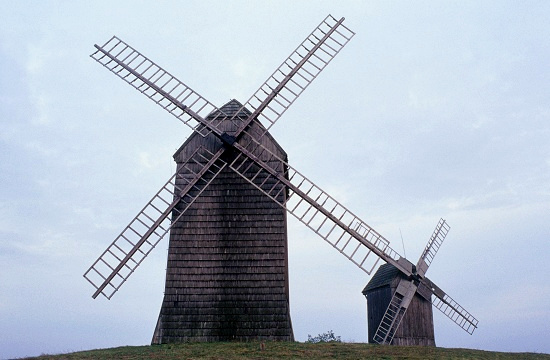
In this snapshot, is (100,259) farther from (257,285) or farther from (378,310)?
(378,310)

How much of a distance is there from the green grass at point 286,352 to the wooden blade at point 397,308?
1.84m

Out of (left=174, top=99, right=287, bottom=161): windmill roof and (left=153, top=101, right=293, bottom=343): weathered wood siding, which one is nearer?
(left=153, top=101, right=293, bottom=343): weathered wood siding

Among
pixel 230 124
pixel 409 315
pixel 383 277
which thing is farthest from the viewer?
pixel 383 277

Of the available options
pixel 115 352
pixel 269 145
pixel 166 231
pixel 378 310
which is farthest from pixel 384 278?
pixel 115 352

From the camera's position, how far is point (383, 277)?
22297 mm

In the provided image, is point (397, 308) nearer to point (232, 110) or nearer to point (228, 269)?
point (228, 269)

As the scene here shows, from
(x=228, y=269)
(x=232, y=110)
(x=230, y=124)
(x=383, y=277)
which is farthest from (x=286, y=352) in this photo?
(x=232, y=110)

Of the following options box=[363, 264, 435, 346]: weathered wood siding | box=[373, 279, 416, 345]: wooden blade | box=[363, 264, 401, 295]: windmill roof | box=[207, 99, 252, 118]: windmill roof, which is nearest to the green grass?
box=[373, 279, 416, 345]: wooden blade

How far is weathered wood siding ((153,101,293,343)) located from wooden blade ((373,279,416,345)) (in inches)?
155

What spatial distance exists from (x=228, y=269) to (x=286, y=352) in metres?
4.39

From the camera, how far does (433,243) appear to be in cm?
2244

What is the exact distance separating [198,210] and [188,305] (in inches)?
142

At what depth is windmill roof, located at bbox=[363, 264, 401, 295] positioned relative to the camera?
2105 centimetres

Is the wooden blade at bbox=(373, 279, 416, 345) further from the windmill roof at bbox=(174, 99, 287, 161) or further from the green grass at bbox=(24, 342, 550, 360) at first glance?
the windmill roof at bbox=(174, 99, 287, 161)
